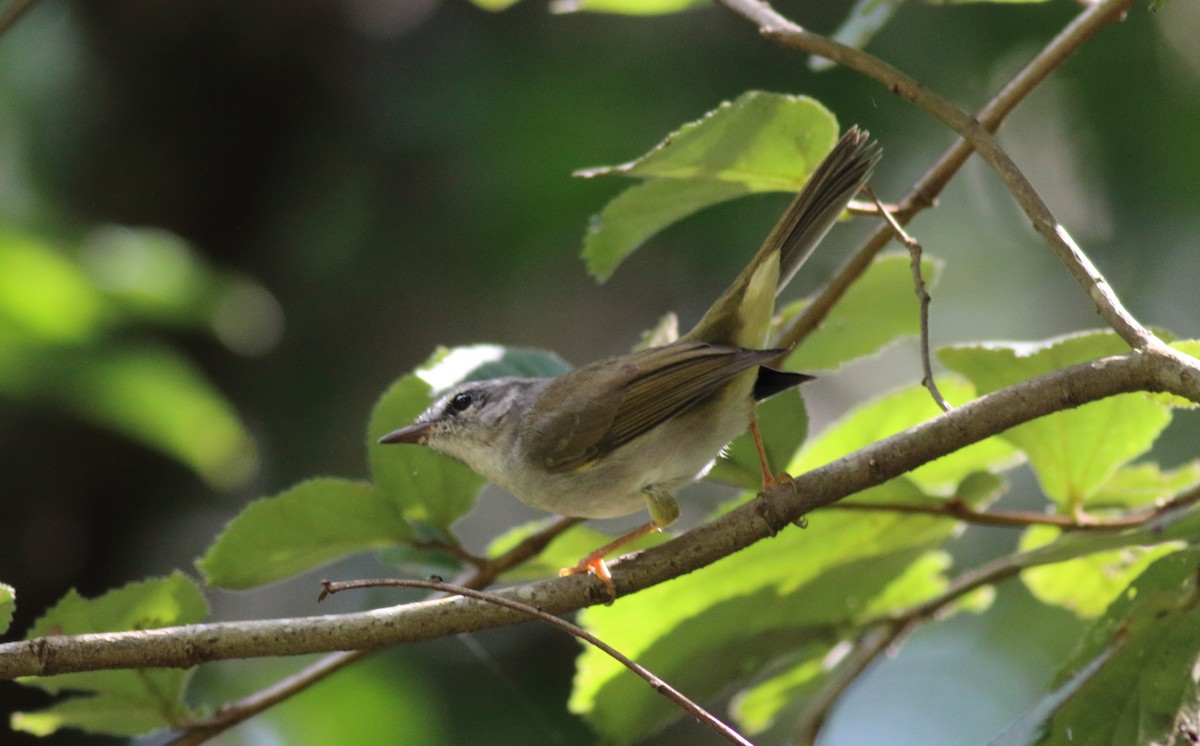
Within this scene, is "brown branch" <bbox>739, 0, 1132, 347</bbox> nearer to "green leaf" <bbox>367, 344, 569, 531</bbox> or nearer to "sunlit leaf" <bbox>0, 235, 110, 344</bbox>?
"green leaf" <bbox>367, 344, 569, 531</bbox>

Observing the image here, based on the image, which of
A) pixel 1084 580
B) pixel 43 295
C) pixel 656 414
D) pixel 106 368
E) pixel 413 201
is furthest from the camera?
pixel 413 201

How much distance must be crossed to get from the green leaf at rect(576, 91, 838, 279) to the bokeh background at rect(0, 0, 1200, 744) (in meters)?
2.13

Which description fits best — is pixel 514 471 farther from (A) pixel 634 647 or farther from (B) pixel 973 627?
(B) pixel 973 627

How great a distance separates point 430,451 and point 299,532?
33cm

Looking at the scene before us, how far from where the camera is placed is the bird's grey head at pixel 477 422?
2.48 meters

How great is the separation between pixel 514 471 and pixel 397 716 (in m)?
1.83

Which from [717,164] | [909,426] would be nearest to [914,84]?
[717,164]

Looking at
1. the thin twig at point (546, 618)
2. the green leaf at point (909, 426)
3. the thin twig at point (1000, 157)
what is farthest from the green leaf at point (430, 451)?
the thin twig at point (1000, 157)

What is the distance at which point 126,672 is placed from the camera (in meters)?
1.92

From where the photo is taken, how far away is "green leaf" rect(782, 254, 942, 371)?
7.59 feet

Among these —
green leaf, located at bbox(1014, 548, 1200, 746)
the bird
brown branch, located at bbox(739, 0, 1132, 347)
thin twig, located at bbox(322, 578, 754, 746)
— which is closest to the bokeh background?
the bird

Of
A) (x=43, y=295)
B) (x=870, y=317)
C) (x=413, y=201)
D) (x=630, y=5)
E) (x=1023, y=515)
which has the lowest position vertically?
(x=1023, y=515)

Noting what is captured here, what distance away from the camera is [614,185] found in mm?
4676

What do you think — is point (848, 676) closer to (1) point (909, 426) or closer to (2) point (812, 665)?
(2) point (812, 665)
